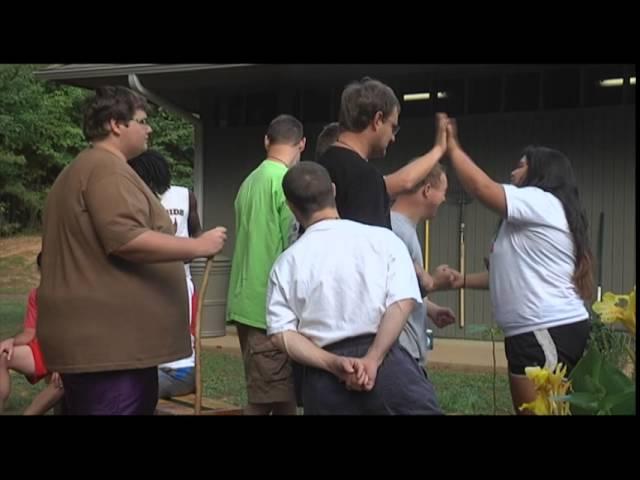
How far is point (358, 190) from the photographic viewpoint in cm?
319

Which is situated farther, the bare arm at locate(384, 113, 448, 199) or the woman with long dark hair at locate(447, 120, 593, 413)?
the woman with long dark hair at locate(447, 120, 593, 413)

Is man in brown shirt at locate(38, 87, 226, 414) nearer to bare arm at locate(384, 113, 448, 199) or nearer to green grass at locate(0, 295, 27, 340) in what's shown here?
bare arm at locate(384, 113, 448, 199)

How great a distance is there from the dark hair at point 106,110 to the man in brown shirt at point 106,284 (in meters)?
0.11

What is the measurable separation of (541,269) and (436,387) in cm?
365

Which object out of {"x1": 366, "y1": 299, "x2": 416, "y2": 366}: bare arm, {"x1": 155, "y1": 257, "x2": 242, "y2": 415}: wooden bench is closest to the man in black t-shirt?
{"x1": 366, "y1": 299, "x2": 416, "y2": 366}: bare arm

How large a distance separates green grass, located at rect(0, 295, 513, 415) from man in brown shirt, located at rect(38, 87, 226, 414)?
3124 mm

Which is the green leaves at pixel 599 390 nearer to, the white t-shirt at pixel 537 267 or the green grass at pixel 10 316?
the white t-shirt at pixel 537 267

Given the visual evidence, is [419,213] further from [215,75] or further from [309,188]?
[215,75]

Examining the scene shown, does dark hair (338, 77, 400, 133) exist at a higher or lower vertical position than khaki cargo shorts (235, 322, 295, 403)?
higher

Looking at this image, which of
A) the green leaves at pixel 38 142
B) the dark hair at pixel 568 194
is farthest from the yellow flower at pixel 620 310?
the green leaves at pixel 38 142

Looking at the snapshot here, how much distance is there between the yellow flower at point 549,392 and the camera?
1776 millimetres

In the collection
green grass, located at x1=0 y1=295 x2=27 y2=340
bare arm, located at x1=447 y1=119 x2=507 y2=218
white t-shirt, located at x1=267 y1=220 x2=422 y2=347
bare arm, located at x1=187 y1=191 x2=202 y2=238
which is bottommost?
green grass, located at x1=0 y1=295 x2=27 y2=340

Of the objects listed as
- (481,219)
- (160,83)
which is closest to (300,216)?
(481,219)

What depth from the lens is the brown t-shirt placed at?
9.20 ft
